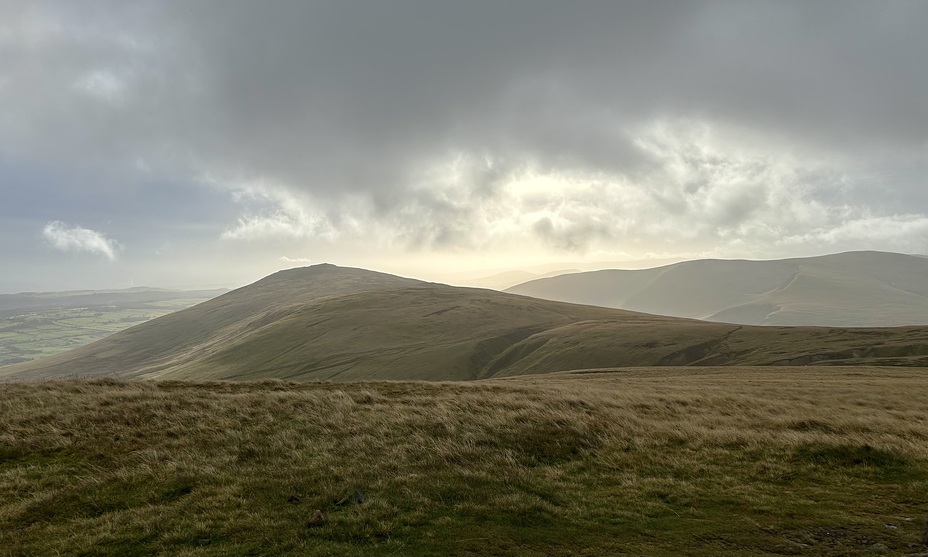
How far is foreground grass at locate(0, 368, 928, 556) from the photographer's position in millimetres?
9609

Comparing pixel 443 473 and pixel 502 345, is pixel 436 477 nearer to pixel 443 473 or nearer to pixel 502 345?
pixel 443 473

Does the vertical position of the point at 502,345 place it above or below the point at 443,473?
below

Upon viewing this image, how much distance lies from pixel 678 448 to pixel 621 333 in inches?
4331

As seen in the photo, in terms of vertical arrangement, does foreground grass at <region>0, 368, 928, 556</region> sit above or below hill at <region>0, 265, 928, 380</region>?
above

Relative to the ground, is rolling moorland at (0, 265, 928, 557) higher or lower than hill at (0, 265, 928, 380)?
higher

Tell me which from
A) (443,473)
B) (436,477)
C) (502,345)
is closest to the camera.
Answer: (436,477)

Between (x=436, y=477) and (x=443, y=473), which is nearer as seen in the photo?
(x=436, y=477)

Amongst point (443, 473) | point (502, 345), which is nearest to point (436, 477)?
point (443, 473)

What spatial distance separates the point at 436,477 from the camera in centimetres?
1290

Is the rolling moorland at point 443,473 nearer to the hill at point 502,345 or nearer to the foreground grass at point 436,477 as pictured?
the foreground grass at point 436,477

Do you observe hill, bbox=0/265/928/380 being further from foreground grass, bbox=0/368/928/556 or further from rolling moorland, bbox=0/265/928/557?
foreground grass, bbox=0/368/928/556

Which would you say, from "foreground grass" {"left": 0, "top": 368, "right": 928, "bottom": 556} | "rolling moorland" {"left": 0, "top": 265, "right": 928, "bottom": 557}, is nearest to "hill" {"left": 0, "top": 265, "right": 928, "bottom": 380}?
"rolling moorland" {"left": 0, "top": 265, "right": 928, "bottom": 557}

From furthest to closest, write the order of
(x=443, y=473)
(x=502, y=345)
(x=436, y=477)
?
1. (x=502, y=345)
2. (x=443, y=473)
3. (x=436, y=477)

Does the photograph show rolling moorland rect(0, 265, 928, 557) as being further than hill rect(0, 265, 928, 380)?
No
